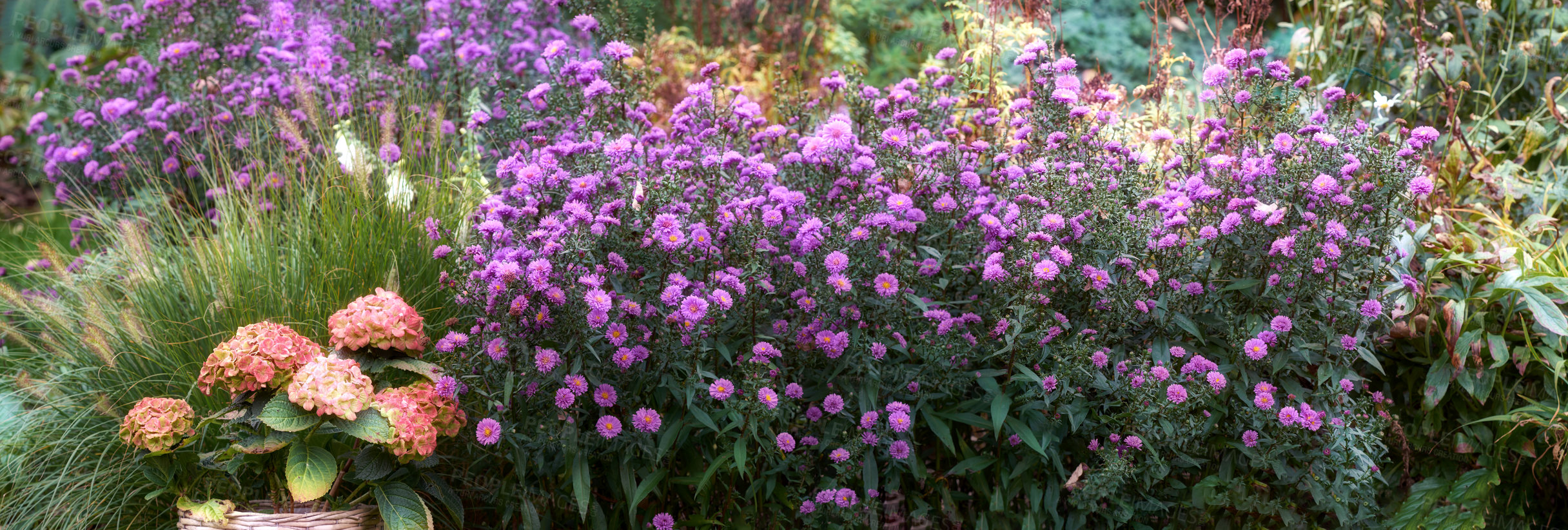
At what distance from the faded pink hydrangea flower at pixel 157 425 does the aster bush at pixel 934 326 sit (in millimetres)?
534

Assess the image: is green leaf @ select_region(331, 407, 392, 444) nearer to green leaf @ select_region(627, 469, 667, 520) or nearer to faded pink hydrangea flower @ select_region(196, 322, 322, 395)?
faded pink hydrangea flower @ select_region(196, 322, 322, 395)

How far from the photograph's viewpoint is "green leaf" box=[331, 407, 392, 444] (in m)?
1.99

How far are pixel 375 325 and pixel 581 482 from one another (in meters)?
0.54

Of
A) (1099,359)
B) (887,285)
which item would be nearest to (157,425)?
(887,285)

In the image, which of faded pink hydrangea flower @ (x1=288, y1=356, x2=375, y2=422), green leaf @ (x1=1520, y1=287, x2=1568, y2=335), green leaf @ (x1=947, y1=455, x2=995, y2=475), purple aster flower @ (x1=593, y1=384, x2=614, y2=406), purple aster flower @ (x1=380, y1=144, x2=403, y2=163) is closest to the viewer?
faded pink hydrangea flower @ (x1=288, y1=356, x2=375, y2=422)

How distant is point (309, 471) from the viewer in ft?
6.60

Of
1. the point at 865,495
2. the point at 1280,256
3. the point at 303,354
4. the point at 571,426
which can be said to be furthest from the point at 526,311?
the point at 1280,256

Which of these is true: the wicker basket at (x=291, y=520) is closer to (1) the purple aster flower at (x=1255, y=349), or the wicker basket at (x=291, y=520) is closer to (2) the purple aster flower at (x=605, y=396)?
(2) the purple aster flower at (x=605, y=396)

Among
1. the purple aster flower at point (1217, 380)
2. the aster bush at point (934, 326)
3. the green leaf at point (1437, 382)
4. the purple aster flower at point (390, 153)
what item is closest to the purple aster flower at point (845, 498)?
the aster bush at point (934, 326)

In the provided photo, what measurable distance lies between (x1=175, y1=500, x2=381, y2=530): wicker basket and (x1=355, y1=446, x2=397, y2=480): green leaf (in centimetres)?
9

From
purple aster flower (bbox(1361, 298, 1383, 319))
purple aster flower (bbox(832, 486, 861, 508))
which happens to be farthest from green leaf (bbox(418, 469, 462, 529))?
purple aster flower (bbox(1361, 298, 1383, 319))

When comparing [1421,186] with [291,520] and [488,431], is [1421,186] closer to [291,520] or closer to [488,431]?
[488,431]

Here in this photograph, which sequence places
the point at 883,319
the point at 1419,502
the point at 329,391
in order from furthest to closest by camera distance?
the point at 1419,502 < the point at 883,319 < the point at 329,391

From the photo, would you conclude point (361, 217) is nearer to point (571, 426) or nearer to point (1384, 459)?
point (571, 426)
